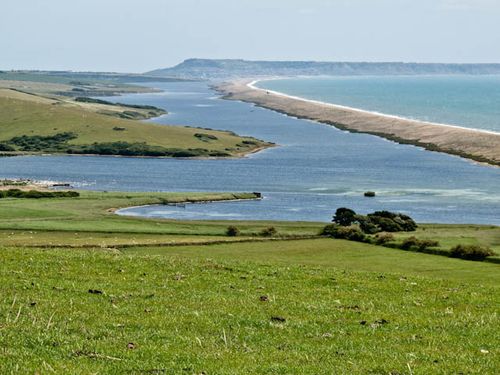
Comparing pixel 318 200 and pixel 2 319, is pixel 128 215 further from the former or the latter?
pixel 2 319

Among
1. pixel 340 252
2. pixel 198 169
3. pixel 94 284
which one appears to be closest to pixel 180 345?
pixel 94 284

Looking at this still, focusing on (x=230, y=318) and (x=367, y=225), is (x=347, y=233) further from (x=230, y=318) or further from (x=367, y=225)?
(x=230, y=318)

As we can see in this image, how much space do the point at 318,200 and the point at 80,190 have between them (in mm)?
27408

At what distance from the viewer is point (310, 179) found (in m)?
127

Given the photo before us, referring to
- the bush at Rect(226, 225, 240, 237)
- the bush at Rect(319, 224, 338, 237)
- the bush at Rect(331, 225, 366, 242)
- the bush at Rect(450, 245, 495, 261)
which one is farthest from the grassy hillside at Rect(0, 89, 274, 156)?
the bush at Rect(450, 245, 495, 261)

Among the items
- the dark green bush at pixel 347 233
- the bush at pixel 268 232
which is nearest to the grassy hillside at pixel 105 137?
the bush at pixel 268 232

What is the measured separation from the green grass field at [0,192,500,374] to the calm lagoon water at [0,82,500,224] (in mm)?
57922

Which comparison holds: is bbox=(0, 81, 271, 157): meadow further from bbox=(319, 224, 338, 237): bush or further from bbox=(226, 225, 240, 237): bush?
bbox=(319, 224, 338, 237): bush

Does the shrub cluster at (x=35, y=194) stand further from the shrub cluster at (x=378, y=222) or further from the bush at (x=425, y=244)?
the bush at (x=425, y=244)

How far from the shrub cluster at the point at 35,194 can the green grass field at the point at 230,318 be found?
66263mm

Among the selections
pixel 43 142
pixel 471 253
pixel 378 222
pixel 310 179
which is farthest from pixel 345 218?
pixel 43 142

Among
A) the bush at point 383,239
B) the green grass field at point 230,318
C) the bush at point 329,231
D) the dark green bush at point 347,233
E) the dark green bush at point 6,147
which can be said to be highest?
the green grass field at point 230,318

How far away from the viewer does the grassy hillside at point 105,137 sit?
544 ft

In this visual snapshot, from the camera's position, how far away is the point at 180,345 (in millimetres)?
17656
